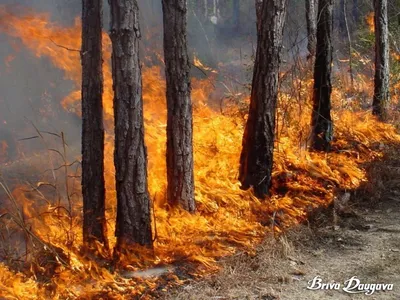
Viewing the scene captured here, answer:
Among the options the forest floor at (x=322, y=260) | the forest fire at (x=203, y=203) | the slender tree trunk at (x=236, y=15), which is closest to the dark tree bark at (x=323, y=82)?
the forest fire at (x=203, y=203)

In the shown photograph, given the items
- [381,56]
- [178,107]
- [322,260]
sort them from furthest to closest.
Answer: [381,56] < [178,107] < [322,260]

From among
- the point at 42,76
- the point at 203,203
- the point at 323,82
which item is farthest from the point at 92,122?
the point at 42,76

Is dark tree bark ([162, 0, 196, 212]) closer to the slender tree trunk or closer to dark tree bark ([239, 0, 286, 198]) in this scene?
dark tree bark ([239, 0, 286, 198])

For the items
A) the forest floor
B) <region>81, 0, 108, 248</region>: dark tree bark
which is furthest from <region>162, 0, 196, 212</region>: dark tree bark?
the forest floor

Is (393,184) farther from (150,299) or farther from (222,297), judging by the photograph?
(150,299)

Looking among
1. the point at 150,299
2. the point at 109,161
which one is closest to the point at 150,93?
the point at 109,161

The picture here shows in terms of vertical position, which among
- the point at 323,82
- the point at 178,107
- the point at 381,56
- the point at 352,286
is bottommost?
the point at 352,286

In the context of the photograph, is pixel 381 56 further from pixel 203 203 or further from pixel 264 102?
pixel 203 203

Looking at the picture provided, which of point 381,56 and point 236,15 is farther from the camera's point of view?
point 236,15

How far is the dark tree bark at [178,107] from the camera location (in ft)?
20.2

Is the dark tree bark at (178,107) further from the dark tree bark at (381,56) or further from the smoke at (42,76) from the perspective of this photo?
the dark tree bark at (381,56)

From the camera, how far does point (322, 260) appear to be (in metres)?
5.33

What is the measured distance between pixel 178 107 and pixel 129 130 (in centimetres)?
148

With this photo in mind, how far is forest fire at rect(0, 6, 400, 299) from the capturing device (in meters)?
4.62
